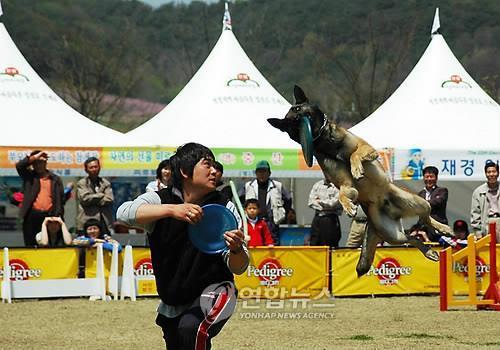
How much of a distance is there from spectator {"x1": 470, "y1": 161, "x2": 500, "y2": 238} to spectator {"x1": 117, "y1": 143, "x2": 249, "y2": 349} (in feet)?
32.5

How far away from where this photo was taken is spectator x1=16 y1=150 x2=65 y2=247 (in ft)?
49.1

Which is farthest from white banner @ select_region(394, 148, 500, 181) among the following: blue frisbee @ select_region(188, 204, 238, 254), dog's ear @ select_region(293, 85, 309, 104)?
blue frisbee @ select_region(188, 204, 238, 254)

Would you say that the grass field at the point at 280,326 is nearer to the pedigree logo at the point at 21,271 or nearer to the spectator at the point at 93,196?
the pedigree logo at the point at 21,271

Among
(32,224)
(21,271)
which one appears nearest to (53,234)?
(32,224)

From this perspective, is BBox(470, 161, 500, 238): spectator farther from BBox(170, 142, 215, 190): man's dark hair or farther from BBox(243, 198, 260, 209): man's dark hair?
BBox(170, 142, 215, 190): man's dark hair

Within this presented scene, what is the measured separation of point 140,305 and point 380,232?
732 cm

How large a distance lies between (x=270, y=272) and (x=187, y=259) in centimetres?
882

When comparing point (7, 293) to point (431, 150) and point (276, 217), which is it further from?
point (431, 150)

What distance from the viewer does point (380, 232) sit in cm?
682

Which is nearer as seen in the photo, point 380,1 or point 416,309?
point 416,309

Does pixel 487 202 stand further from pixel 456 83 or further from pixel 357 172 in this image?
pixel 357 172

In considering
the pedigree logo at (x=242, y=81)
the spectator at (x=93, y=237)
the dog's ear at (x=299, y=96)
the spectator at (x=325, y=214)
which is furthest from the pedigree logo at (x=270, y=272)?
the dog's ear at (x=299, y=96)

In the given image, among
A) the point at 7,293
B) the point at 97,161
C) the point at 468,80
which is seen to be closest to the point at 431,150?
the point at 468,80

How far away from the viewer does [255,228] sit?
14.8 m
